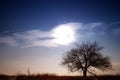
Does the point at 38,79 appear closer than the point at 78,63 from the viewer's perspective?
Yes

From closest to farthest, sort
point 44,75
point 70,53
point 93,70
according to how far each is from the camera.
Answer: point 44,75, point 93,70, point 70,53

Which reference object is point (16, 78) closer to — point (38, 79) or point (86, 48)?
point (38, 79)

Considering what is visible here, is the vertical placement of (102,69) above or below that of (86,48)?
below

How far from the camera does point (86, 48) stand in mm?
45062

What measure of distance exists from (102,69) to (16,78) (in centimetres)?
2312

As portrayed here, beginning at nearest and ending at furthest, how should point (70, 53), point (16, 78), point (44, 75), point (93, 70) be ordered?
point (16, 78)
point (44, 75)
point (93, 70)
point (70, 53)

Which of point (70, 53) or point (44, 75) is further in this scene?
point (70, 53)

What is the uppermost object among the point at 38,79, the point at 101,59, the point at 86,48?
the point at 86,48

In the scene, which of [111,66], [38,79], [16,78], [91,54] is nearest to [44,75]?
[38,79]

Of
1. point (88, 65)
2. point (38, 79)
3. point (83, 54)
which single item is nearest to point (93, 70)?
A: point (88, 65)

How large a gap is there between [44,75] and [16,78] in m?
6.76

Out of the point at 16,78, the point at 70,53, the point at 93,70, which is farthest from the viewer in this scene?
the point at 70,53

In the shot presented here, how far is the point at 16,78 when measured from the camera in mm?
27047

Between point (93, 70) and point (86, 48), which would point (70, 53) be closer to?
point (86, 48)
